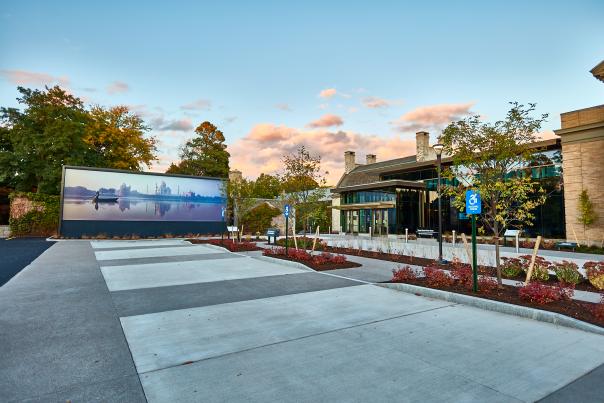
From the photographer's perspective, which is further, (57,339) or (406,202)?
(406,202)

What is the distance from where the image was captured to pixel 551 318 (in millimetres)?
6219

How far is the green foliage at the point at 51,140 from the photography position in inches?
1316

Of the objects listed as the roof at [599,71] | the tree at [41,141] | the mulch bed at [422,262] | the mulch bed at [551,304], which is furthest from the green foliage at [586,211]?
the tree at [41,141]

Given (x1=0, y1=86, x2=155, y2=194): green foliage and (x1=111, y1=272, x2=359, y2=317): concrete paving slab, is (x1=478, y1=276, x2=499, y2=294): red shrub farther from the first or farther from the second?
(x1=0, y1=86, x2=155, y2=194): green foliage

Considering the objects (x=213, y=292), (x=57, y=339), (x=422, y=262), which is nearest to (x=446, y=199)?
(x=422, y=262)

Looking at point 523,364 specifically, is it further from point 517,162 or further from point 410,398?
point 517,162

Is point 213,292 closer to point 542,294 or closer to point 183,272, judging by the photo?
point 183,272

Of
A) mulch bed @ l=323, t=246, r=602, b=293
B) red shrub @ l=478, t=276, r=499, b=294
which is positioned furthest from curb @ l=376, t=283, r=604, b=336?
mulch bed @ l=323, t=246, r=602, b=293

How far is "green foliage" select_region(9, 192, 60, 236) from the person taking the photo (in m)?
29.4

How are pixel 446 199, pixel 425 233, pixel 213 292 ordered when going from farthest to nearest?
pixel 446 199 → pixel 425 233 → pixel 213 292

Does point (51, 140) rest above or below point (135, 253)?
above

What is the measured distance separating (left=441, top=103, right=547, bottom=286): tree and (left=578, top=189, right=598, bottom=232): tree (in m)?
16.0

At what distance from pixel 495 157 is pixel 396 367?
7175 mm

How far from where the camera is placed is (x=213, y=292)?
8758 mm
